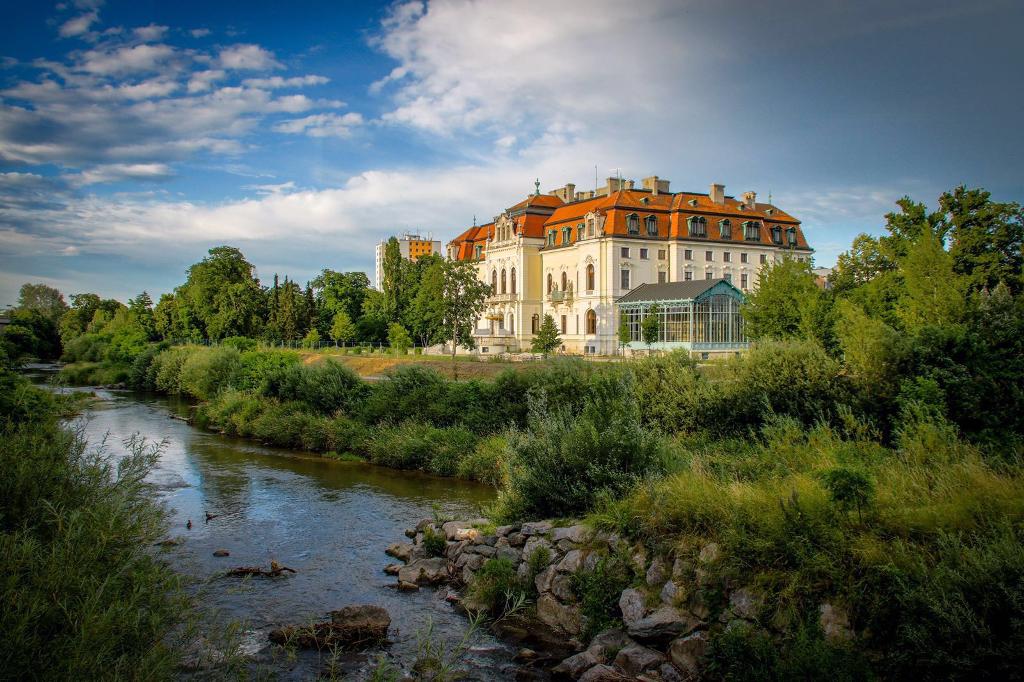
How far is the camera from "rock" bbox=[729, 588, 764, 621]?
362 inches

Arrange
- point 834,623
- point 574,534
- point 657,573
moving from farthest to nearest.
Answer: point 574,534 < point 657,573 < point 834,623

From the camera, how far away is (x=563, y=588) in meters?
11.5

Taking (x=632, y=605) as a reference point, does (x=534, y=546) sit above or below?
above

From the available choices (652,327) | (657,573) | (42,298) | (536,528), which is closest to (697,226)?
(652,327)

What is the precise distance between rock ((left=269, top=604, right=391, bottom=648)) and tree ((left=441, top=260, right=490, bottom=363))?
40.1 meters

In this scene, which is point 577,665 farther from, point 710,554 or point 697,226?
point 697,226

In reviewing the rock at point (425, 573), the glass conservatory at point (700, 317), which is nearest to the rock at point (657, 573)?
the rock at point (425, 573)

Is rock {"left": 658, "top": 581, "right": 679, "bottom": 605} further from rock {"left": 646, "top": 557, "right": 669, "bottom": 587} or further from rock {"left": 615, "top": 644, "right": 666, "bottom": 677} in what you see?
rock {"left": 615, "top": 644, "right": 666, "bottom": 677}

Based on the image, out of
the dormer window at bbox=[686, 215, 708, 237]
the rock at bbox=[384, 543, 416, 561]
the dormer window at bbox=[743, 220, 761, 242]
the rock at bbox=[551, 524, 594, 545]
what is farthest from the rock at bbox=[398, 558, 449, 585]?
the dormer window at bbox=[743, 220, 761, 242]

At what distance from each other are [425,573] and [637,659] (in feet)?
17.7

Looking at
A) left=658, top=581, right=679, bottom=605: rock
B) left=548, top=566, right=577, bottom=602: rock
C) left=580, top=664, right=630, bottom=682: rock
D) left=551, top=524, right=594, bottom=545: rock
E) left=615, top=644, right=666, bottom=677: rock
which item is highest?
left=551, top=524, right=594, bottom=545: rock

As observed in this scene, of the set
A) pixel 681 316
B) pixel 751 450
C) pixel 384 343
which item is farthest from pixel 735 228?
pixel 751 450

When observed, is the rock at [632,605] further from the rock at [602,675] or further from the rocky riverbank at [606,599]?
the rock at [602,675]

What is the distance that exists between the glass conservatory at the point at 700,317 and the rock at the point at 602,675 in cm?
3809
